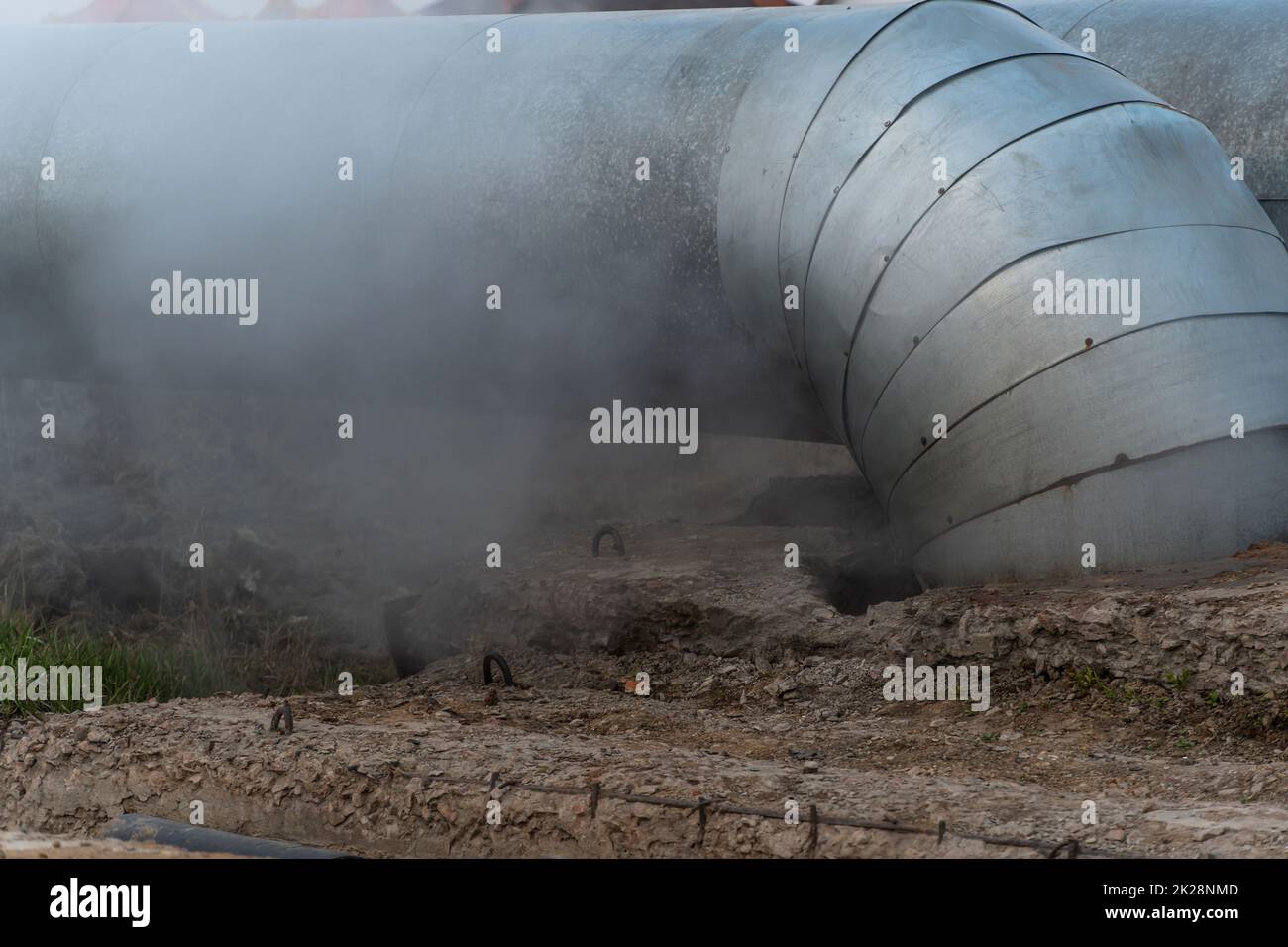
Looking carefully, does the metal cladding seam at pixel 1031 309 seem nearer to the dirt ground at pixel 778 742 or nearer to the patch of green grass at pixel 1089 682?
the dirt ground at pixel 778 742

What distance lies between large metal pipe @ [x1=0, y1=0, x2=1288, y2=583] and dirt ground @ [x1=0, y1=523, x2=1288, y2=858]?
412 millimetres

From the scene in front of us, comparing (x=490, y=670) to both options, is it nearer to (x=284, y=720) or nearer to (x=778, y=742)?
(x=284, y=720)

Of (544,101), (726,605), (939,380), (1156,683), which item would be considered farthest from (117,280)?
(1156,683)

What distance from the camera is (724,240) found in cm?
536

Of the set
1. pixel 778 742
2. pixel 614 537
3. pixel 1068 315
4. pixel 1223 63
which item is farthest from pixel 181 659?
pixel 1223 63

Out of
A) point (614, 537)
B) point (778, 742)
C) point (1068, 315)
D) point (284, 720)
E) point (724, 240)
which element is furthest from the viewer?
point (614, 537)

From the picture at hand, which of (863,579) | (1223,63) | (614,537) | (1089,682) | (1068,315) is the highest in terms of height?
(1223,63)

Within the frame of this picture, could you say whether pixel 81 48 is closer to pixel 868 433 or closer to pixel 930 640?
pixel 868 433

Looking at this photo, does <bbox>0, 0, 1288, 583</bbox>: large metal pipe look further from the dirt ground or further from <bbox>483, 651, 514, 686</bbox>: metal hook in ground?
<bbox>483, 651, 514, 686</bbox>: metal hook in ground

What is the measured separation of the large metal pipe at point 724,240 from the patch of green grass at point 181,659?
1.25 m

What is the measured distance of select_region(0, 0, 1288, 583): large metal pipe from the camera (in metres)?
4.37

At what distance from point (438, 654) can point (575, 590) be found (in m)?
0.73

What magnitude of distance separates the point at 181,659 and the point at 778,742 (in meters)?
3.03

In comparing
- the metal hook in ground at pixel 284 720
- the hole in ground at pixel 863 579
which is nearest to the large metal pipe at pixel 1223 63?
the hole in ground at pixel 863 579
